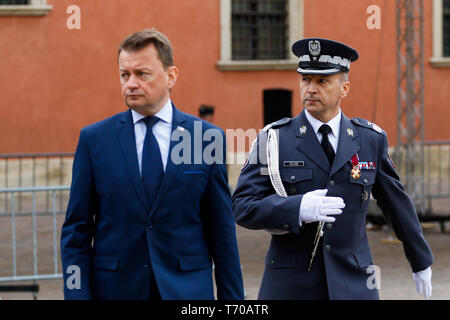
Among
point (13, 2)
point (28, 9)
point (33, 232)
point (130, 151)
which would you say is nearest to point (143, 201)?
point (130, 151)

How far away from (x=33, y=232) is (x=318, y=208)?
6369 mm

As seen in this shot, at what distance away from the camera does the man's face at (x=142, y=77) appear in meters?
3.25

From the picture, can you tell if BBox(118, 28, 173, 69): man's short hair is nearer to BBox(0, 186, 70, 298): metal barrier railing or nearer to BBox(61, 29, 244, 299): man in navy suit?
BBox(61, 29, 244, 299): man in navy suit

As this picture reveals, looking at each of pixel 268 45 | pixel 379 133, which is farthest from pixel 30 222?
pixel 268 45

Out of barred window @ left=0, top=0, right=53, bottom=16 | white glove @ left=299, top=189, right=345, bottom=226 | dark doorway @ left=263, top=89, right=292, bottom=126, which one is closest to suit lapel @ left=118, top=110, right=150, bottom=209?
white glove @ left=299, top=189, right=345, bottom=226

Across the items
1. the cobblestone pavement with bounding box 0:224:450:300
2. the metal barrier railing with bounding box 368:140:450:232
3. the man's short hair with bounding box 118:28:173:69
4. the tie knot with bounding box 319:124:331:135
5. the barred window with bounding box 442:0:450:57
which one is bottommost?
the cobblestone pavement with bounding box 0:224:450:300

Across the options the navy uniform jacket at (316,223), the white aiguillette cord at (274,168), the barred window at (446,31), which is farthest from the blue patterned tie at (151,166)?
the barred window at (446,31)

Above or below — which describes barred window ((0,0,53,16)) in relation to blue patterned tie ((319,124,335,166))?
above

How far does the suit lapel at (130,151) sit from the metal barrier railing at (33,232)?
16.1ft

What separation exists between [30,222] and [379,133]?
713cm

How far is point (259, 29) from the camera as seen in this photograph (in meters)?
18.4

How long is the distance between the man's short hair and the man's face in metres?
0.02

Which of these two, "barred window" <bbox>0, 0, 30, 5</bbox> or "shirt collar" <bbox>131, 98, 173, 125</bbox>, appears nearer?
"shirt collar" <bbox>131, 98, 173, 125</bbox>

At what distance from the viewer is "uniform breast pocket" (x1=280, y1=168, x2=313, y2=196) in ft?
12.5
